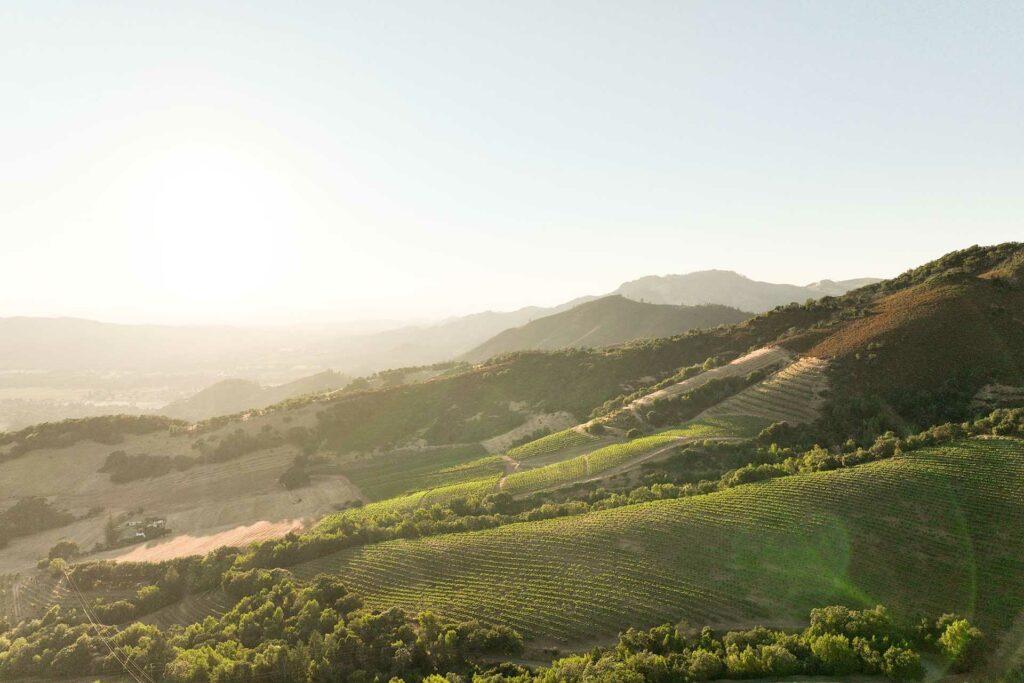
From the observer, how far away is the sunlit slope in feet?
113

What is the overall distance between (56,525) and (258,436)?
2755 cm

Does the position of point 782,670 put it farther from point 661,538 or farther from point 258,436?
point 258,436

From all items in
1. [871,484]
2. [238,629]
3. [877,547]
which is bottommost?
[238,629]

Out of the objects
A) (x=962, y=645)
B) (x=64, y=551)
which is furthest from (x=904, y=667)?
(x=64, y=551)

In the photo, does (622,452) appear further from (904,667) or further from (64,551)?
(64,551)

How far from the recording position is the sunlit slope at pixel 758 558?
34344 millimetres

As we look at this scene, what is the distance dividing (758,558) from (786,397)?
34787 mm

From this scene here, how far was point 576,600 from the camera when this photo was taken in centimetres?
3744

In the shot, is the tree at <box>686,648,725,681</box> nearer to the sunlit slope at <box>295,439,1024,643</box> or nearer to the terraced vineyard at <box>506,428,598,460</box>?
the sunlit slope at <box>295,439,1024,643</box>

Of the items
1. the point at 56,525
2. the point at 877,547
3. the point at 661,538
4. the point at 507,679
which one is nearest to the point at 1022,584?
the point at 877,547

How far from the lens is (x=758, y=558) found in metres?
38.0

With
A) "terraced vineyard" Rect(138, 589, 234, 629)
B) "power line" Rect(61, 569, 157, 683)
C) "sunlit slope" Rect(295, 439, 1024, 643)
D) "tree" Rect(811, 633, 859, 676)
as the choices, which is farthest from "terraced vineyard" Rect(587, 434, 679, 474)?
"power line" Rect(61, 569, 157, 683)

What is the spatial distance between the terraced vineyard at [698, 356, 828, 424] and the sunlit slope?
1849 cm

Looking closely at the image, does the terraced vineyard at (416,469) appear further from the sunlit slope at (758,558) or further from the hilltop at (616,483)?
the sunlit slope at (758,558)
